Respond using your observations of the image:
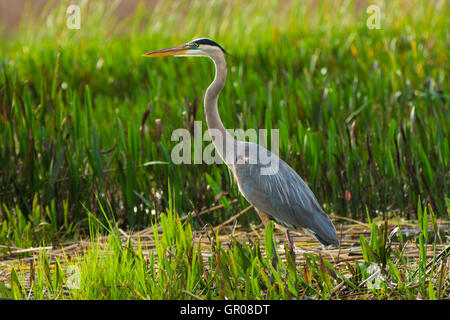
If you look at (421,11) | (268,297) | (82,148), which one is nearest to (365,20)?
(421,11)

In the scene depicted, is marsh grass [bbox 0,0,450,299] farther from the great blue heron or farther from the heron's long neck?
the heron's long neck

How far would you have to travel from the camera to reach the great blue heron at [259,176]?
3695 mm

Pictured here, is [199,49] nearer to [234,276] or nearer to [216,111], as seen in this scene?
[216,111]

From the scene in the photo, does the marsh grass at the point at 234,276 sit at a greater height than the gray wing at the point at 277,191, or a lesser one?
lesser

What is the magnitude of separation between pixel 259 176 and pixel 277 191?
14 centimetres

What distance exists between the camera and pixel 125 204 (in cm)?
481

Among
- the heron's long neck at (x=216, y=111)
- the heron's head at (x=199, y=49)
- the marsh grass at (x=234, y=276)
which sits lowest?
the marsh grass at (x=234, y=276)

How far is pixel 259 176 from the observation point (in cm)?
377

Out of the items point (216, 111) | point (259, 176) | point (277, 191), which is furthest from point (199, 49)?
point (277, 191)

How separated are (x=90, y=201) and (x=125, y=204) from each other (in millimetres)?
266

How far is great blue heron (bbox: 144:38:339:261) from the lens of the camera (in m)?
3.70

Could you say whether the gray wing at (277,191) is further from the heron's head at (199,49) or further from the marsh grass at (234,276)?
the heron's head at (199,49)

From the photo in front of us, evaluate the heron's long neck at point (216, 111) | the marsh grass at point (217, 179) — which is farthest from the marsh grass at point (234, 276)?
the heron's long neck at point (216, 111)

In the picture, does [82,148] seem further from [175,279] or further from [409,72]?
[409,72]
